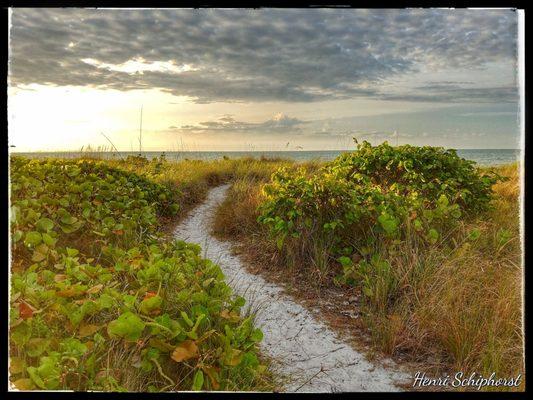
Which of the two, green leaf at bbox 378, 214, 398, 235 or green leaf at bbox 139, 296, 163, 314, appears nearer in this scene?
green leaf at bbox 139, 296, 163, 314

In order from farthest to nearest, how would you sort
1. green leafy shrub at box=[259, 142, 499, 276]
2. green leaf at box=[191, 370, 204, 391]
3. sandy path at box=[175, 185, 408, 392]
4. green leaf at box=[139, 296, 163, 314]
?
green leafy shrub at box=[259, 142, 499, 276], sandy path at box=[175, 185, 408, 392], green leaf at box=[139, 296, 163, 314], green leaf at box=[191, 370, 204, 391]

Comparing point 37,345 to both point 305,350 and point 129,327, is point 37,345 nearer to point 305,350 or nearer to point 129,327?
point 129,327

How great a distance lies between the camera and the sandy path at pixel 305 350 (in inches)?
116

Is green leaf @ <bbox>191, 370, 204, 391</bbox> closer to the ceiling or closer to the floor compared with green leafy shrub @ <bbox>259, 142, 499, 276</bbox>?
closer to the floor

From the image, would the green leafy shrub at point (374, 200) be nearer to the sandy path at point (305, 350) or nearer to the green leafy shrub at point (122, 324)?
the sandy path at point (305, 350)

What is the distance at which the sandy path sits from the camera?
2.94 m

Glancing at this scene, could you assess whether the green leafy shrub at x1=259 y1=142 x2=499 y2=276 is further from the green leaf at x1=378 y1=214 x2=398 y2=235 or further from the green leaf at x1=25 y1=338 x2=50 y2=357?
the green leaf at x1=25 y1=338 x2=50 y2=357

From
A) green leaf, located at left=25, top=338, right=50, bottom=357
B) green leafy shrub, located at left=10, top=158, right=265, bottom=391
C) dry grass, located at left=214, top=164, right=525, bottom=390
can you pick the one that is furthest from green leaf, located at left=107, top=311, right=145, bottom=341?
dry grass, located at left=214, top=164, right=525, bottom=390

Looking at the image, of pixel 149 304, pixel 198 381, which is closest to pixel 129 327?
pixel 149 304

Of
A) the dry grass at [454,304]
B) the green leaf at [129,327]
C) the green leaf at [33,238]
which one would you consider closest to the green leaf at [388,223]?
the dry grass at [454,304]

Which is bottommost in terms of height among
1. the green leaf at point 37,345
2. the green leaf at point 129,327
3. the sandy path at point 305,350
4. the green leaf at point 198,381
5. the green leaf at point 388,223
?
the sandy path at point 305,350

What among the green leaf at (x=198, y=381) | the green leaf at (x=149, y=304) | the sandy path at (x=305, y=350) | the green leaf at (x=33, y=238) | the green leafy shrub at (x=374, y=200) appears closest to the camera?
the green leaf at (x=198, y=381)

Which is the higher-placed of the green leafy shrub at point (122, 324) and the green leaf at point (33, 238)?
the green leaf at point (33, 238)
